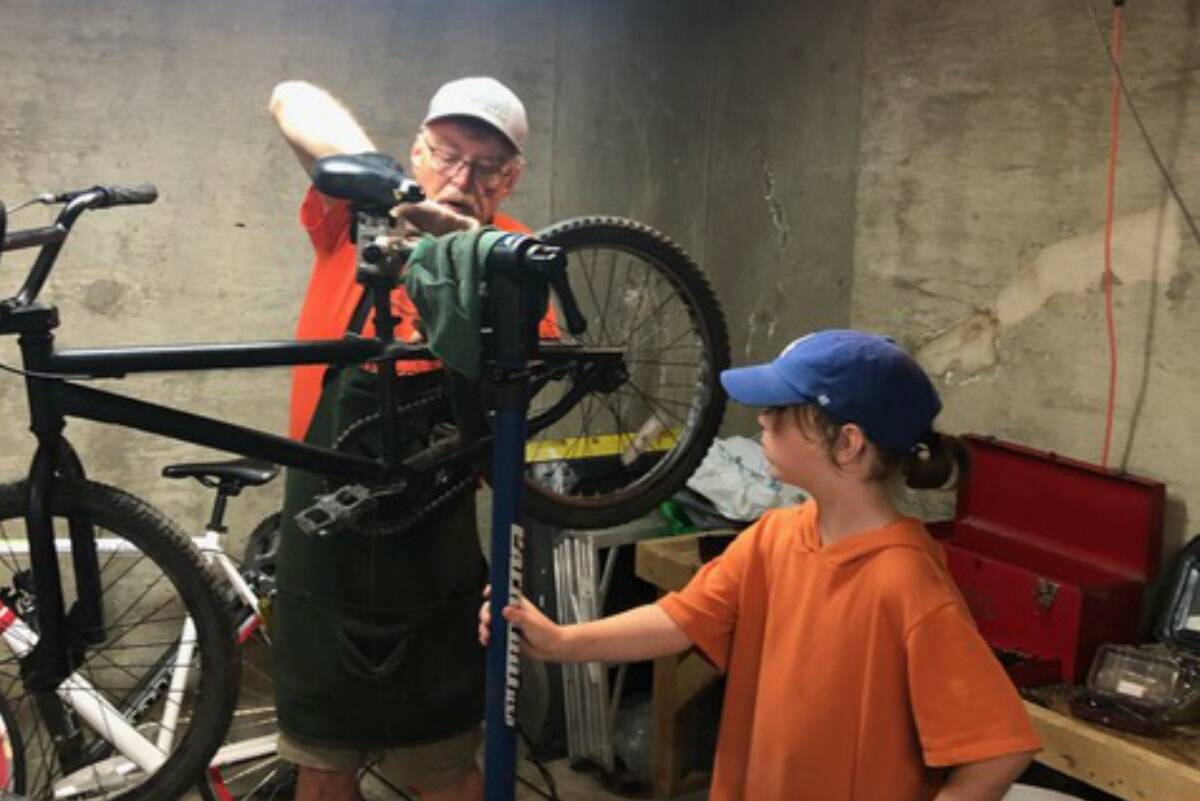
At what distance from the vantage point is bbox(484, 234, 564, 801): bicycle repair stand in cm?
129

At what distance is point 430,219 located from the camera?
5.35ft

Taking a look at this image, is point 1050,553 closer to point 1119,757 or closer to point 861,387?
point 1119,757

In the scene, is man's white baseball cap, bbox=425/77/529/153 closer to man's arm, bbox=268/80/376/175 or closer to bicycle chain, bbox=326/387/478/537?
man's arm, bbox=268/80/376/175

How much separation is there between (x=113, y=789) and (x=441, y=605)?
572 mm

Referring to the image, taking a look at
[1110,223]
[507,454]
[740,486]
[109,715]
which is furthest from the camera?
[740,486]

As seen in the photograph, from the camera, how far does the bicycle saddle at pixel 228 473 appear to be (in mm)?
2635

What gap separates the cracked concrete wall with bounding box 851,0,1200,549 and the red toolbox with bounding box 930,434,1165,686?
123 millimetres

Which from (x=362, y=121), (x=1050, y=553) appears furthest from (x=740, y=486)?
(x=362, y=121)

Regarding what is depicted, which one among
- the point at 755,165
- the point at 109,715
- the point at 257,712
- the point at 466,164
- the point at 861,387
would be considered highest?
the point at 755,165

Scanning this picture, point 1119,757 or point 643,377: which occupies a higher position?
point 643,377

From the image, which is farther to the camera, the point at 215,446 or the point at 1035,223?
the point at 1035,223

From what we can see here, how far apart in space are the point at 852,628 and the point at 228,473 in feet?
5.57

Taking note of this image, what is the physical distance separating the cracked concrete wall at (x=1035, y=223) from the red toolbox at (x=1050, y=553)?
12 centimetres

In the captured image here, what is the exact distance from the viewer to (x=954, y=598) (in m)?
1.40
